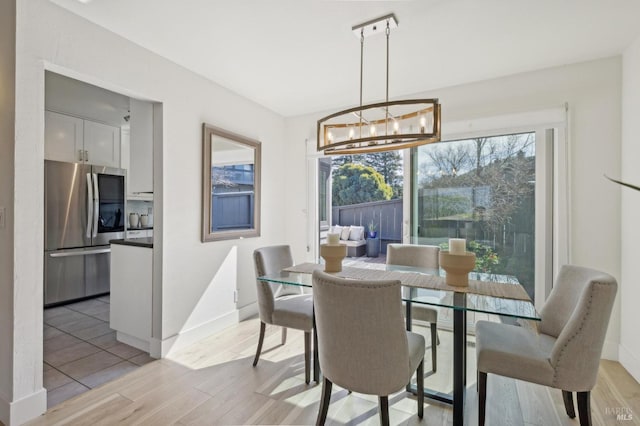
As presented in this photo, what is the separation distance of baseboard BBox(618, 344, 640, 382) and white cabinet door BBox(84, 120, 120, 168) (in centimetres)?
593

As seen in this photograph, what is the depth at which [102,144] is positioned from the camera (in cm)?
432

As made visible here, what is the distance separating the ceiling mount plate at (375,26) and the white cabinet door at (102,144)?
12.9 ft

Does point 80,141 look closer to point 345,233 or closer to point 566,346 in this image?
point 345,233

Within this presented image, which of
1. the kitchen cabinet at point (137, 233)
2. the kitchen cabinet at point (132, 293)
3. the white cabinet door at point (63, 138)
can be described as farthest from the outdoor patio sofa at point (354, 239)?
the white cabinet door at point (63, 138)

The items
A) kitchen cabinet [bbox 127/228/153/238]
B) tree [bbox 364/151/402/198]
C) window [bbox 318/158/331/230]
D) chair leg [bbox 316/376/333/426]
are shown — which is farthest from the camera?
kitchen cabinet [bbox 127/228/153/238]

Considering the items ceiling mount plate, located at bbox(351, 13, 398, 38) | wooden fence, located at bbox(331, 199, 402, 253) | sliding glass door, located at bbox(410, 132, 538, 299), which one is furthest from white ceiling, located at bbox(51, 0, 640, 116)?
wooden fence, located at bbox(331, 199, 402, 253)

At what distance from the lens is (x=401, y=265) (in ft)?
8.94

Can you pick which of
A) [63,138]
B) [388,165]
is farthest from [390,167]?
[63,138]

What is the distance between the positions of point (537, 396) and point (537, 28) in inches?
97.3

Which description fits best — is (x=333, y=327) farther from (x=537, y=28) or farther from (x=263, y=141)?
(x=263, y=141)

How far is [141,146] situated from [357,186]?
235 centimetres

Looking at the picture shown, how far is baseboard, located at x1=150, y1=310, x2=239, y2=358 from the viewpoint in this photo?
2.55 metres

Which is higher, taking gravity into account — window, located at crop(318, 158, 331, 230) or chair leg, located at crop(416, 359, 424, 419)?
window, located at crop(318, 158, 331, 230)

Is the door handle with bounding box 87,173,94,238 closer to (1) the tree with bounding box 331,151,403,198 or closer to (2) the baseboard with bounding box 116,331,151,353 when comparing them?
(2) the baseboard with bounding box 116,331,151,353
